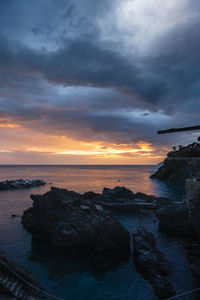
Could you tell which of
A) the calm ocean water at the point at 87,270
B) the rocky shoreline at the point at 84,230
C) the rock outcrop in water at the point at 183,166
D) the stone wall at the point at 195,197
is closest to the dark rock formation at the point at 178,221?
the calm ocean water at the point at 87,270

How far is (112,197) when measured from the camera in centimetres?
6462

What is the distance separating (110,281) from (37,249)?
14336 mm

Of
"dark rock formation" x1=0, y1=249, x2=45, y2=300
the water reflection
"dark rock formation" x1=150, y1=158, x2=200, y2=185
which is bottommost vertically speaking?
the water reflection

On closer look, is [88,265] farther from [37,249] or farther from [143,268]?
[37,249]

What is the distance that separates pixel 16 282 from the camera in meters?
16.0

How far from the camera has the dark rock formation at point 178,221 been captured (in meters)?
35.2

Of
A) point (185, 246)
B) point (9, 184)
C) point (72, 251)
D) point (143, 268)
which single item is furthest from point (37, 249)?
point (9, 184)

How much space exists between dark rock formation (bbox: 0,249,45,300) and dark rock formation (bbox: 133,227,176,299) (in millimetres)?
12451

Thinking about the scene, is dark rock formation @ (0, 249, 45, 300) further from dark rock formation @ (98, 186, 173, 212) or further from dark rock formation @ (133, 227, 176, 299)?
dark rock formation @ (98, 186, 173, 212)

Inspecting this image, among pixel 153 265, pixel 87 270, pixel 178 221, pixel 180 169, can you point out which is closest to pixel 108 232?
pixel 87 270

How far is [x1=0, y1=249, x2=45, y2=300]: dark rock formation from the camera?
14.8 m

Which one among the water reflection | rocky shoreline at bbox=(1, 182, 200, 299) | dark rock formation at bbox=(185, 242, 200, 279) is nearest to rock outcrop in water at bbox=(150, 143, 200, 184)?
rocky shoreline at bbox=(1, 182, 200, 299)

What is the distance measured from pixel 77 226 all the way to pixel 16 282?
600 inches

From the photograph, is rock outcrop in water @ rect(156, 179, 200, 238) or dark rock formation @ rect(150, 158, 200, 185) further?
dark rock formation @ rect(150, 158, 200, 185)
